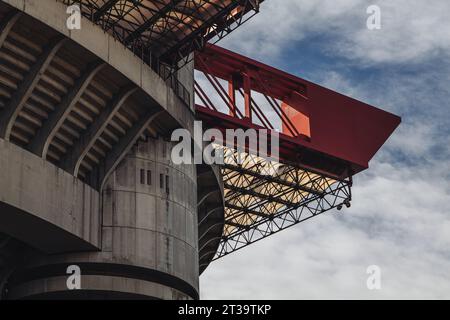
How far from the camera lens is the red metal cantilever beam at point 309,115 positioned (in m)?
70.6

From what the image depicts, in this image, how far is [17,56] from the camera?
50.4 m

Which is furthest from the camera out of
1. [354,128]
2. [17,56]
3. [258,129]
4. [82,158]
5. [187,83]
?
[354,128]

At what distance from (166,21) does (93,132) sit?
6.65m

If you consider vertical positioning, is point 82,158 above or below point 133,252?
above

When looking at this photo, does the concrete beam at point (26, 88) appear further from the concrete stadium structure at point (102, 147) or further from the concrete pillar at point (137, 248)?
the concrete pillar at point (137, 248)

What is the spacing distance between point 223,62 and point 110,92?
17.0 metres

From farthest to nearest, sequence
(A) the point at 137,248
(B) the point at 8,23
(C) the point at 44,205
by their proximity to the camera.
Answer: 1. (A) the point at 137,248
2. (C) the point at 44,205
3. (B) the point at 8,23

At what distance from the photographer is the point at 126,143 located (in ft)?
186

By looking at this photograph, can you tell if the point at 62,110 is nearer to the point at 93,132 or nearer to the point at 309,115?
the point at 93,132

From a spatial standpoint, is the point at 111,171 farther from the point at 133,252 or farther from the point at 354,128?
the point at 354,128

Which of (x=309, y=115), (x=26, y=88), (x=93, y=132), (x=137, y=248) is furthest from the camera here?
(x=309, y=115)

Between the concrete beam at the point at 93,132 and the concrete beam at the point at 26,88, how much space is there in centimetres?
438

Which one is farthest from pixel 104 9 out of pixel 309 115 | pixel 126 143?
pixel 309 115

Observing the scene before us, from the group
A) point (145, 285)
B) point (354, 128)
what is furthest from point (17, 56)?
point (354, 128)
